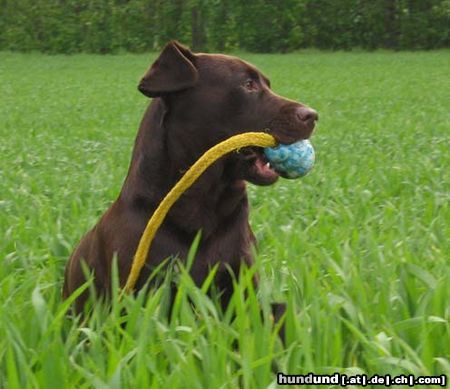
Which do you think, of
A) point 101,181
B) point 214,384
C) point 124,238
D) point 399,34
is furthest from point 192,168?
point 399,34

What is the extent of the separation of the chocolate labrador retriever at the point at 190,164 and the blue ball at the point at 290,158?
33 millimetres

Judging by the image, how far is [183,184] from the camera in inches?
127

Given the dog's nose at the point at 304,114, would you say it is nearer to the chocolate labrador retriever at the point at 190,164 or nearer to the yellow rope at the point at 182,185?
the chocolate labrador retriever at the point at 190,164

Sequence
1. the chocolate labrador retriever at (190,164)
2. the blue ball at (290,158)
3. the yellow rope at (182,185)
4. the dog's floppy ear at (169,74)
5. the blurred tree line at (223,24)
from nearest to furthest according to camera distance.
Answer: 1. the yellow rope at (182,185)
2. the chocolate labrador retriever at (190,164)
3. the dog's floppy ear at (169,74)
4. the blue ball at (290,158)
5. the blurred tree line at (223,24)

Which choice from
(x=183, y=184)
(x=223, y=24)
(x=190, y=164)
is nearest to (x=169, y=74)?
(x=190, y=164)

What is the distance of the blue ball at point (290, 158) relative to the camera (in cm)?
350

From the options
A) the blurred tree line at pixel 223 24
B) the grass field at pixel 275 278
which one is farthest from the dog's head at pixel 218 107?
the blurred tree line at pixel 223 24

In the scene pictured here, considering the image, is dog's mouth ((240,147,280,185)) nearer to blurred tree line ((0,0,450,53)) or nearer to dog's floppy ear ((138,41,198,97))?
dog's floppy ear ((138,41,198,97))

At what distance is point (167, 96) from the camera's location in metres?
3.46

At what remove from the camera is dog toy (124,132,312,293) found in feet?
10.2

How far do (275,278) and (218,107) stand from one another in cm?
70

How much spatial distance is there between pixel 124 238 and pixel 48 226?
4.81ft

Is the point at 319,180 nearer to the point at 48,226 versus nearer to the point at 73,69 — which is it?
the point at 48,226

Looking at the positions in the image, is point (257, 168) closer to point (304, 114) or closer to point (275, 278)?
point (304, 114)
